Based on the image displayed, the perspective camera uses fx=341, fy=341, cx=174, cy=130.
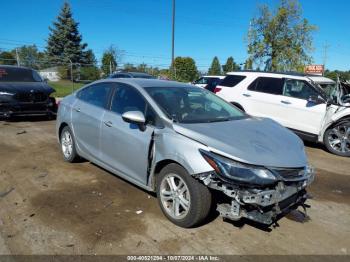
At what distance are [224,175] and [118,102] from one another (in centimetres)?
219

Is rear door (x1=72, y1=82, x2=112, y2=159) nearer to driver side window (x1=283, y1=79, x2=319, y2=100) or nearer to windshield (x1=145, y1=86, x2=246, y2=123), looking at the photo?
windshield (x1=145, y1=86, x2=246, y2=123)

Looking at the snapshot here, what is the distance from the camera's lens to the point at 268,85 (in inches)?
348

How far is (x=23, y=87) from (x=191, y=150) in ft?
28.2

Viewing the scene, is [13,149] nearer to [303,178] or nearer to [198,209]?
[198,209]

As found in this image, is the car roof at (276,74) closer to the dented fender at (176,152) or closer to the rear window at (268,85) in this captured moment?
the rear window at (268,85)

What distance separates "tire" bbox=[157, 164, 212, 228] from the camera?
346 centimetres

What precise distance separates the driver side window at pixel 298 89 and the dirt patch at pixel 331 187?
98.7 inches

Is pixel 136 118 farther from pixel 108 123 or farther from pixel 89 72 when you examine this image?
pixel 89 72

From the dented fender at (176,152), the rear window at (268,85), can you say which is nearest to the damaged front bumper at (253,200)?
the dented fender at (176,152)

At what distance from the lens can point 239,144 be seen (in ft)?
11.6

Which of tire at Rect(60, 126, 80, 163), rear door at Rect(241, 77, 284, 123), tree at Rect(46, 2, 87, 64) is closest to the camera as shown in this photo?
tire at Rect(60, 126, 80, 163)

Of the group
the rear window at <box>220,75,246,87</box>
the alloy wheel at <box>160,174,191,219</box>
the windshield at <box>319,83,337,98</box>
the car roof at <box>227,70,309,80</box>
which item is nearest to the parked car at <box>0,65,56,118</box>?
the rear window at <box>220,75,246,87</box>

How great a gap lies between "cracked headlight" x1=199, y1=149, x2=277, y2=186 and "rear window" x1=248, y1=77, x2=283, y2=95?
5.74 m

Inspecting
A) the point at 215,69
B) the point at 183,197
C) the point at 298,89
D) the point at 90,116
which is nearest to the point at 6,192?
the point at 90,116
